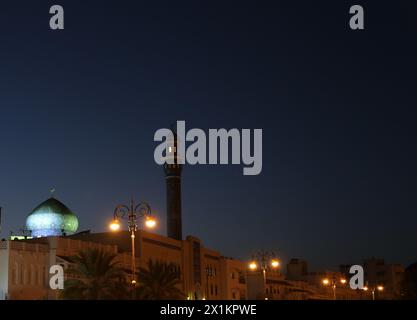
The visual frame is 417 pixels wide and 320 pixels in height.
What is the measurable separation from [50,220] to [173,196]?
18242mm

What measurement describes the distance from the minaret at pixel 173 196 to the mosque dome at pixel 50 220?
14.0m

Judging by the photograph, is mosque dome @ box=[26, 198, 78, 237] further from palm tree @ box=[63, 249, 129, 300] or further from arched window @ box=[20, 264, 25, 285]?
palm tree @ box=[63, 249, 129, 300]

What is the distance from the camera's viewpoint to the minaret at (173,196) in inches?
3617

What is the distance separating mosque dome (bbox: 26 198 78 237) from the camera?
80.8 metres

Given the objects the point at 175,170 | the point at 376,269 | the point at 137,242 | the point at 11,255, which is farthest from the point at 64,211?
the point at 376,269

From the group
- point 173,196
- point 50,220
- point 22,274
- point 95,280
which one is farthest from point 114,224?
point 173,196

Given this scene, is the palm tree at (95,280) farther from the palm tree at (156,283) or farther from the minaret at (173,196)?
the minaret at (173,196)

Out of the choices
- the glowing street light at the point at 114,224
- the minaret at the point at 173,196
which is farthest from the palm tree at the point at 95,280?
the minaret at the point at 173,196

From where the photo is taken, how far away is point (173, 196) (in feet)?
309

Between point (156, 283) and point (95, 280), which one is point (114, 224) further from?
point (156, 283)

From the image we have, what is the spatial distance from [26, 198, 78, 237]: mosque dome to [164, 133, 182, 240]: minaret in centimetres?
1396
